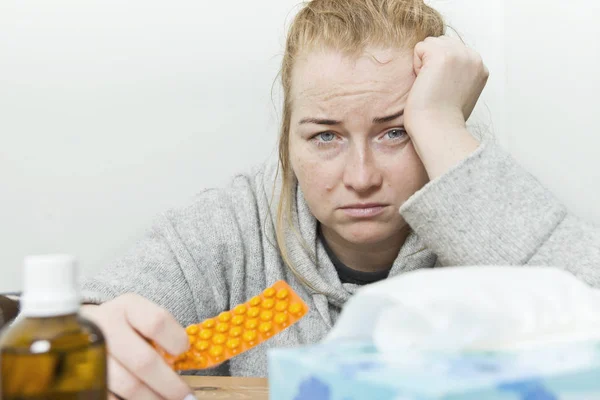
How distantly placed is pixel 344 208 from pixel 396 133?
135 mm

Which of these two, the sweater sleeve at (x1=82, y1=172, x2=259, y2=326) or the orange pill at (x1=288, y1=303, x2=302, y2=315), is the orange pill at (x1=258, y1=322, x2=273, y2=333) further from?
the sweater sleeve at (x1=82, y1=172, x2=259, y2=326)

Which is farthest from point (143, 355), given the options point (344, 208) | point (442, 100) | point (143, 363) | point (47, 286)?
point (442, 100)

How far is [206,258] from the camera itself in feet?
3.33

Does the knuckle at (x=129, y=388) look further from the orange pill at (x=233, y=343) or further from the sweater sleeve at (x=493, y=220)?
the sweater sleeve at (x=493, y=220)

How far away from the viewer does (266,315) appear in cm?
61

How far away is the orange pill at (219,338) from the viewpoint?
601 mm

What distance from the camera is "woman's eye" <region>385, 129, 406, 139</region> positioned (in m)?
0.91

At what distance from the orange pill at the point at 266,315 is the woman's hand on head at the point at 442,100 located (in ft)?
1.08

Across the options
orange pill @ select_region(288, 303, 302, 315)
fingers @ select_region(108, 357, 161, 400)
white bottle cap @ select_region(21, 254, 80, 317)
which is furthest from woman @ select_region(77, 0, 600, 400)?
white bottle cap @ select_region(21, 254, 80, 317)

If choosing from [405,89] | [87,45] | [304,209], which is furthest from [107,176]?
[405,89]

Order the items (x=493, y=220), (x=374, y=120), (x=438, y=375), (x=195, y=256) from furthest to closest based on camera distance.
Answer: (x=195, y=256), (x=374, y=120), (x=493, y=220), (x=438, y=375)

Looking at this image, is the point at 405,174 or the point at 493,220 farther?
the point at 405,174

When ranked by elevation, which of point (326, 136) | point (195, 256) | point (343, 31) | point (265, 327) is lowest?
point (195, 256)

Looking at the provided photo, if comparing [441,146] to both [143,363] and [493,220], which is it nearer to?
[493,220]
